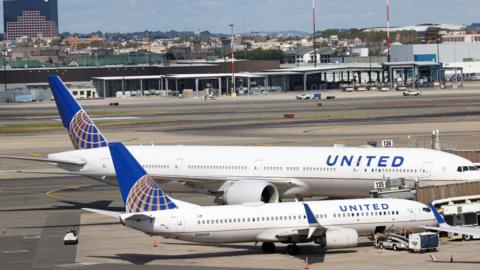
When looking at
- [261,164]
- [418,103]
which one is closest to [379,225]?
[261,164]

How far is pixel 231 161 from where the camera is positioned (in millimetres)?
71625

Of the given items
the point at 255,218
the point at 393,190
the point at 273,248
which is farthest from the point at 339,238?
the point at 393,190

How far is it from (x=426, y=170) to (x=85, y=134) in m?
24.3

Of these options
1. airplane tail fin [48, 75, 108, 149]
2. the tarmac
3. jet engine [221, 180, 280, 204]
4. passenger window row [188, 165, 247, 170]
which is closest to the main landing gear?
the tarmac

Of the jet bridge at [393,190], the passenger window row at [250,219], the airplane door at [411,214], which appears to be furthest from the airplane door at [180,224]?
the jet bridge at [393,190]

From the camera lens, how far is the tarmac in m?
55.8

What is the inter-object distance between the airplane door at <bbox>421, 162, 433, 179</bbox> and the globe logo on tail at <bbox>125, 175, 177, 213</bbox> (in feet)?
62.3

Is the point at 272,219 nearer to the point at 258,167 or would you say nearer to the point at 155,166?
the point at 258,167

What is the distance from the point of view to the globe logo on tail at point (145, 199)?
5466cm

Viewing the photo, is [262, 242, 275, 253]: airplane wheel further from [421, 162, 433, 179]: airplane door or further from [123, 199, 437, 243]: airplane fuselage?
[421, 162, 433, 179]: airplane door

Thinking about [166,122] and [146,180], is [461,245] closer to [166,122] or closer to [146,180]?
[146,180]

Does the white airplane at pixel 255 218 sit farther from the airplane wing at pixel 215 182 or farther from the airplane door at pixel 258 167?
the airplane door at pixel 258 167

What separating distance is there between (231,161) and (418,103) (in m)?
123

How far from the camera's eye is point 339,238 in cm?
5569
